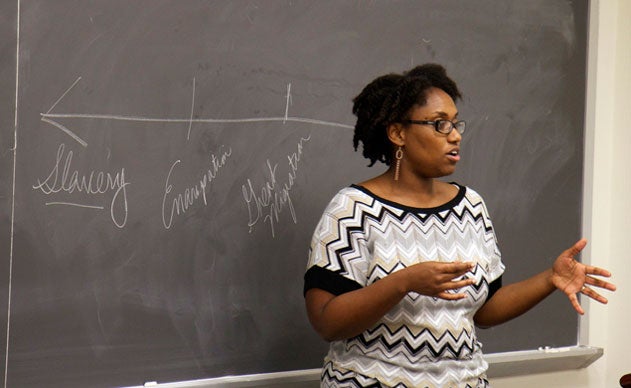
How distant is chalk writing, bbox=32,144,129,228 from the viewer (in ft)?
7.63

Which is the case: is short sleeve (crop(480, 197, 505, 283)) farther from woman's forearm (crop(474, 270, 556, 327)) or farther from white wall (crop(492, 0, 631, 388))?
white wall (crop(492, 0, 631, 388))

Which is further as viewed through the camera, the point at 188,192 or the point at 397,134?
the point at 188,192

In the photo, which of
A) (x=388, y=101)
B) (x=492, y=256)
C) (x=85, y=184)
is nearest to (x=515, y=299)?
(x=492, y=256)

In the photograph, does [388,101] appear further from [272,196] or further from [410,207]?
[272,196]

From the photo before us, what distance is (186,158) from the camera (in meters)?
2.53

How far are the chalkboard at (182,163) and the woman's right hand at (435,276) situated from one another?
2.37 ft

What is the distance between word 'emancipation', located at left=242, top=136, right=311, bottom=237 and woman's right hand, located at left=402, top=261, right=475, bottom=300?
0.71 meters

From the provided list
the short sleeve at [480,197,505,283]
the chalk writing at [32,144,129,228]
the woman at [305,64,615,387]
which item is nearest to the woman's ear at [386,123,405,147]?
the woman at [305,64,615,387]

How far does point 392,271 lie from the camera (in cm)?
221

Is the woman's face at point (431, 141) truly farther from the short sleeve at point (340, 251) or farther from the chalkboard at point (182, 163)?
the chalkboard at point (182, 163)

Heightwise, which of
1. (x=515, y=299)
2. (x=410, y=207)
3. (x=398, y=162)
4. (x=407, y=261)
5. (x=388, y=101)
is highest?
(x=388, y=101)

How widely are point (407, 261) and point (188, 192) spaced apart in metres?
0.64

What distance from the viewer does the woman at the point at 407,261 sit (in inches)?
86.9

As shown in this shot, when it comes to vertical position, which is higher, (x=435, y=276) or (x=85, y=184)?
(x=85, y=184)
